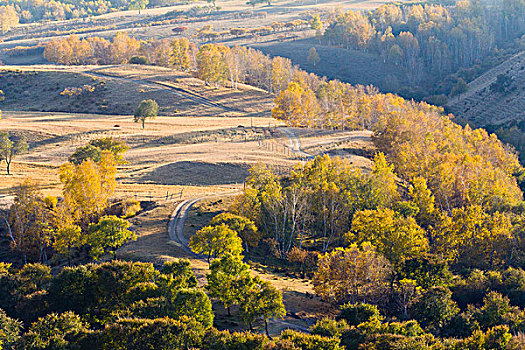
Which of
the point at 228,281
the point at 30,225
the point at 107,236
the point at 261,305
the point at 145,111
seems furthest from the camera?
the point at 145,111

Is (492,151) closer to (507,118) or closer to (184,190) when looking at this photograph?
(507,118)

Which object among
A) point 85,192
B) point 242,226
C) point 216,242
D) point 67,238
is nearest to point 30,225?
point 67,238

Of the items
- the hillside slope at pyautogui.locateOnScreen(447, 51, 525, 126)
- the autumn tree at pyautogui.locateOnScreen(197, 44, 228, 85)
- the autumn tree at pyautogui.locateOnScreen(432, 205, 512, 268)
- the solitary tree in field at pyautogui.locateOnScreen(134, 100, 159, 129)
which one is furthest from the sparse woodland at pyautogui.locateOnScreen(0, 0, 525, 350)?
the autumn tree at pyautogui.locateOnScreen(197, 44, 228, 85)

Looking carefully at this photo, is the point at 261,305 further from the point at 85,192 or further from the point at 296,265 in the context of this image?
the point at 85,192

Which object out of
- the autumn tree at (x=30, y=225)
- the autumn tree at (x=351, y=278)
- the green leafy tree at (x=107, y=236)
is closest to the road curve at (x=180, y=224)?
the green leafy tree at (x=107, y=236)

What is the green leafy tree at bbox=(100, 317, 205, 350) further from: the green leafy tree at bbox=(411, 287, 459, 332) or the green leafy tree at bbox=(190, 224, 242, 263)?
the green leafy tree at bbox=(411, 287, 459, 332)

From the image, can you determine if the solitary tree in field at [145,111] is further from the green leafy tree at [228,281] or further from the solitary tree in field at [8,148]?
the green leafy tree at [228,281]

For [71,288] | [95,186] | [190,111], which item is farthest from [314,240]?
[190,111]
